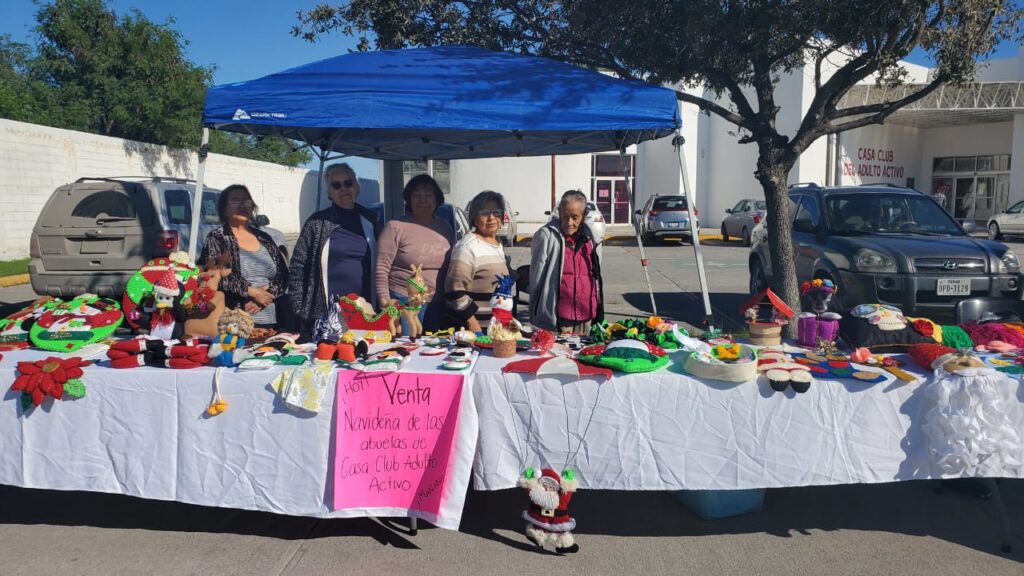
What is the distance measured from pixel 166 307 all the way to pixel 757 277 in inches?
282

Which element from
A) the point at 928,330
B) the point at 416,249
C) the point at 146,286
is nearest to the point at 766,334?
the point at 928,330

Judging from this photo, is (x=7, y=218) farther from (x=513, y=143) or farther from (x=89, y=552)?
(x=89, y=552)

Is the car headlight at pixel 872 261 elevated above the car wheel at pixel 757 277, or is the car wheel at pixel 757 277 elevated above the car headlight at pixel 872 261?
the car headlight at pixel 872 261

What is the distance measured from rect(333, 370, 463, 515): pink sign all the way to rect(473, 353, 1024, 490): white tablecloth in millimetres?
186

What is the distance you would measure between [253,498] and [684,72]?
5309 millimetres

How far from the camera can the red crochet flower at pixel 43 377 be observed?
311 centimetres

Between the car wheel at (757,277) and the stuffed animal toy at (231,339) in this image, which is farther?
the car wheel at (757,277)

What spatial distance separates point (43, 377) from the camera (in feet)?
10.2

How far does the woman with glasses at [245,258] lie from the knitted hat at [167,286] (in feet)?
0.90

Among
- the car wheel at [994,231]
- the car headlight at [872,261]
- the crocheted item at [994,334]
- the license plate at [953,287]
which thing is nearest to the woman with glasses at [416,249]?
the crocheted item at [994,334]

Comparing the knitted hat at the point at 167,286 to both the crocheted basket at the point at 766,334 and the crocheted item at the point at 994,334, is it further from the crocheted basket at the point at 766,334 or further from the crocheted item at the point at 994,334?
the crocheted item at the point at 994,334

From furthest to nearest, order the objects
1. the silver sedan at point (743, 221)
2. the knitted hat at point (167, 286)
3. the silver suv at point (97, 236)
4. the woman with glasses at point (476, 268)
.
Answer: the silver sedan at point (743, 221) → the silver suv at point (97, 236) → the woman with glasses at point (476, 268) → the knitted hat at point (167, 286)

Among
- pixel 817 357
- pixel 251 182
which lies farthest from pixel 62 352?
pixel 251 182

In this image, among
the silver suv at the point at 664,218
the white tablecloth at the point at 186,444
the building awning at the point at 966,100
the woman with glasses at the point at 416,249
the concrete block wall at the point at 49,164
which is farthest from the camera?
the building awning at the point at 966,100
